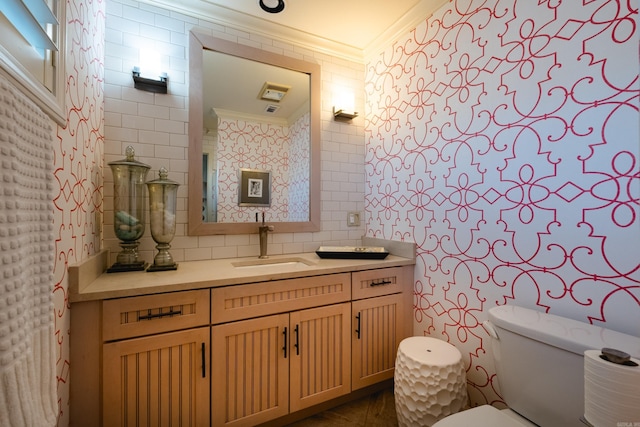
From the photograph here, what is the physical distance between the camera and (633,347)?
0.84m

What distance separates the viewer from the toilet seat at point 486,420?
0.96 metres

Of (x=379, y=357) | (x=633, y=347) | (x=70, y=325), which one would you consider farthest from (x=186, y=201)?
(x=633, y=347)

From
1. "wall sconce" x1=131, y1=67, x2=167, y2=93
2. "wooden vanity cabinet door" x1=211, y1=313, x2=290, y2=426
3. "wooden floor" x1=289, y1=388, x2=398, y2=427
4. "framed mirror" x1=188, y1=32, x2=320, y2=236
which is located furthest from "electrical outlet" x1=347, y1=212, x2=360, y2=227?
"wall sconce" x1=131, y1=67, x2=167, y2=93

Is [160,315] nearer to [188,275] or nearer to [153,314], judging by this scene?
[153,314]

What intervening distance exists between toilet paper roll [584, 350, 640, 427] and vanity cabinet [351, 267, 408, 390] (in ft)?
3.30

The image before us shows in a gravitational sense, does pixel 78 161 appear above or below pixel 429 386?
above

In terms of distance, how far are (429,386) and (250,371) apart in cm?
85

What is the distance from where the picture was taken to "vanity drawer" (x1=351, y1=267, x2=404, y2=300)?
1.62 m

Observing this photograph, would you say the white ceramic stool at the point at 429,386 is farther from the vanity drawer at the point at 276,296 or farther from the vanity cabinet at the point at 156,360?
the vanity cabinet at the point at 156,360

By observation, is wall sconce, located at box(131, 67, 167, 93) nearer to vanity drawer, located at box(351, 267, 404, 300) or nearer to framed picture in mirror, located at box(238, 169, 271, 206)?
framed picture in mirror, located at box(238, 169, 271, 206)

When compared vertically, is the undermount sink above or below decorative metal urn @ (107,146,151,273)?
below

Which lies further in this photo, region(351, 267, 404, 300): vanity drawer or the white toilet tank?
region(351, 267, 404, 300): vanity drawer

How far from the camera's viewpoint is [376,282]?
1.70 metres

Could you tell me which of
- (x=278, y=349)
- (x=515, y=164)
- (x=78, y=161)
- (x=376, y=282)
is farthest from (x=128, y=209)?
(x=515, y=164)
